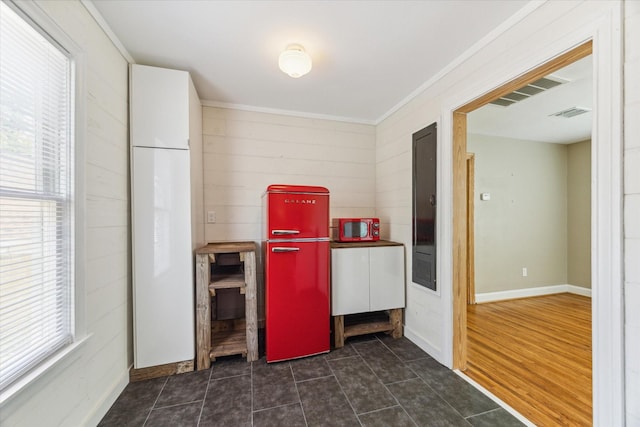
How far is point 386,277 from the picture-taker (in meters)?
2.62

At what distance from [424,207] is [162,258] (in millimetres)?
2318

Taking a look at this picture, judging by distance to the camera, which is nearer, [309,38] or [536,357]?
[309,38]

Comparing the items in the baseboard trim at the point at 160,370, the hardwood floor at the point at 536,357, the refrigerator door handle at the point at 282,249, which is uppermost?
the refrigerator door handle at the point at 282,249

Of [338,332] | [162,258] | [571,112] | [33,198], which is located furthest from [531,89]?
[33,198]

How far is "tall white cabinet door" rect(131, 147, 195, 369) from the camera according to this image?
76.5 inches

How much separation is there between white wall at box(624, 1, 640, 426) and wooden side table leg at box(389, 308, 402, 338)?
65.8 inches

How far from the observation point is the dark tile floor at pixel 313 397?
61.6 inches

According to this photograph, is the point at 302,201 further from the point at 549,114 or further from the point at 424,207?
the point at 549,114

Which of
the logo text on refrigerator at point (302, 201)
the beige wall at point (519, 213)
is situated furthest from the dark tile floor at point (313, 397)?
the beige wall at point (519, 213)

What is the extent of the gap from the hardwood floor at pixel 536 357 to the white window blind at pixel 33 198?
2.74 m

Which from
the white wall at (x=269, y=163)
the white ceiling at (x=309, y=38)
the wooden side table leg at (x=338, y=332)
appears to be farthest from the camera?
the white wall at (x=269, y=163)

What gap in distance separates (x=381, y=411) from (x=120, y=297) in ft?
6.51

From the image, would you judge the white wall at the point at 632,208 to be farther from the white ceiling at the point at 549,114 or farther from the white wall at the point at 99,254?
the white wall at the point at 99,254

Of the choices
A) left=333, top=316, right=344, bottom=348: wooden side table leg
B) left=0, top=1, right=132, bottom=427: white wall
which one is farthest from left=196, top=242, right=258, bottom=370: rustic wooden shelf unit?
left=333, top=316, right=344, bottom=348: wooden side table leg
